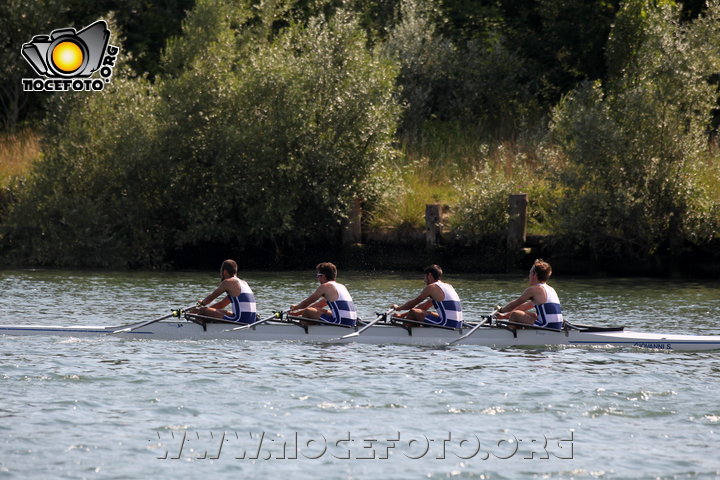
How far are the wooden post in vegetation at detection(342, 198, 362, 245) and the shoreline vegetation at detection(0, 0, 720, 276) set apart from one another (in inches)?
2.3

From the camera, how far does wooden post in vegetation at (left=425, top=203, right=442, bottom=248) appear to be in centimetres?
3488

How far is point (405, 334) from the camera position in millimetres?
19656

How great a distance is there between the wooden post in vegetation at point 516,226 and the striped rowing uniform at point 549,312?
14898 millimetres

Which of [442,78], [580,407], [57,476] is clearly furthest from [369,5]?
[57,476]

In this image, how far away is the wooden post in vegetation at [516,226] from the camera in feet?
111

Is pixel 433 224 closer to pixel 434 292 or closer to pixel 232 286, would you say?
pixel 434 292

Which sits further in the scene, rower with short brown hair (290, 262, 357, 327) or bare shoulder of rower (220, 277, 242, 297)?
bare shoulder of rower (220, 277, 242, 297)

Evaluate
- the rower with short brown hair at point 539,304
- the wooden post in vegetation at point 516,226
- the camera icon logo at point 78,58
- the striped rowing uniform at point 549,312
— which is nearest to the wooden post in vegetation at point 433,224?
the wooden post in vegetation at point 516,226

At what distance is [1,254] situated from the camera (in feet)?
123

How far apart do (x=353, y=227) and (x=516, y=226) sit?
5.59 meters

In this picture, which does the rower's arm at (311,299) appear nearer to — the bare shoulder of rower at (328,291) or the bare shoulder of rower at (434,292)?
the bare shoulder of rower at (328,291)

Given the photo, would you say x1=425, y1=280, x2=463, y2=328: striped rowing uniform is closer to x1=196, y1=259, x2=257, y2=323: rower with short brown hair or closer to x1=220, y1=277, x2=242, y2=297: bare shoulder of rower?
x1=196, y1=259, x2=257, y2=323: rower with short brown hair

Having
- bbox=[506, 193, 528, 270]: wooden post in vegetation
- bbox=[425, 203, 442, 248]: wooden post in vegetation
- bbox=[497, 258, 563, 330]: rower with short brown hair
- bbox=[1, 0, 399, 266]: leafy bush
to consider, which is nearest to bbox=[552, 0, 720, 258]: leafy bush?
bbox=[506, 193, 528, 270]: wooden post in vegetation

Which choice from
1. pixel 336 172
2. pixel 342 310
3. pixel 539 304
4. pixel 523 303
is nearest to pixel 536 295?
pixel 539 304
